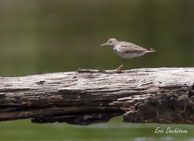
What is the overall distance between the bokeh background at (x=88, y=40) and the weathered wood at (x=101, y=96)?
387 cm

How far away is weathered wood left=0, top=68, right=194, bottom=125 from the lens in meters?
7.84

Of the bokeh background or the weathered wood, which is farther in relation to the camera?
the bokeh background

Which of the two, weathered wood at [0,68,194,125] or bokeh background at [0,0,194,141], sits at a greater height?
bokeh background at [0,0,194,141]

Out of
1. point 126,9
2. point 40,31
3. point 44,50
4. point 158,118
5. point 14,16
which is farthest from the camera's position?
point 126,9

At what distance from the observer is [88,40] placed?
108ft

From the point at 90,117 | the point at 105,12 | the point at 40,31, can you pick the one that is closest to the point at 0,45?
the point at 40,31

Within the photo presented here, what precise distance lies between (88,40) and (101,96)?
81.7 feet

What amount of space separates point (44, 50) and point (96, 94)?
2386 centimetres

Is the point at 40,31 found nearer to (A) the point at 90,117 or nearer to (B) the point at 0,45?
(B) the point at 0,45

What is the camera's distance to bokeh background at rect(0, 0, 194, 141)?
13.3 metres

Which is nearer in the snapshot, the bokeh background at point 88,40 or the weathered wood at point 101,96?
the weathered wood at point 101,96

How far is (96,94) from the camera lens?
8109 millimetres

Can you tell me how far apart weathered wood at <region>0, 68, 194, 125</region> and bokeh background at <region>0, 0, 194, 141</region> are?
3.87m

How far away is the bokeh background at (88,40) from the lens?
43.5 ft
